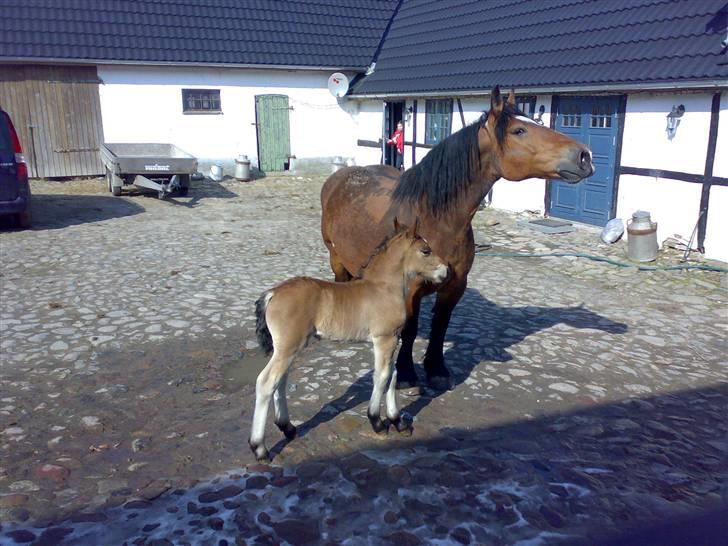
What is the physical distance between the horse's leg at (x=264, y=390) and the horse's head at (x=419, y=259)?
946mm

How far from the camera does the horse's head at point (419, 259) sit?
3.88m

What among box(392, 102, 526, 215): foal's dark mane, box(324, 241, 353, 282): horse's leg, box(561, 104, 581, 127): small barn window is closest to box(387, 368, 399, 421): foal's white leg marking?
box(392, 102, 526, 215): foal's dark mane

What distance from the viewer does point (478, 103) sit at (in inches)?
563

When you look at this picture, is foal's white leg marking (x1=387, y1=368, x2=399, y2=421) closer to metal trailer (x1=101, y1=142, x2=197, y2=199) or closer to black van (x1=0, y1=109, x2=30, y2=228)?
black van (x1=0, y1=109, x2=30, y2=228)

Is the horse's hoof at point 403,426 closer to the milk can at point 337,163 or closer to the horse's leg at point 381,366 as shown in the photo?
the horse's leg at point 381,366

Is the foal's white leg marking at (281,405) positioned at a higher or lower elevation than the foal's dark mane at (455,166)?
lower

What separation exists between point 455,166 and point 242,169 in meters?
14.7

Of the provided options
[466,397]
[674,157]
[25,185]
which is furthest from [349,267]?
[25,185]

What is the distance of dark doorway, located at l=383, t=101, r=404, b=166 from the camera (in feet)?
62.1

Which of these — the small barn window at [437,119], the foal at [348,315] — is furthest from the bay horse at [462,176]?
the small barn window at [437,119]

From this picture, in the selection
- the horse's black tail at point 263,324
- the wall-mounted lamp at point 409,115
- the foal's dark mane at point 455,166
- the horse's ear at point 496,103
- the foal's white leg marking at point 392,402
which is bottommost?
the foal's white leg marking at point 392,402

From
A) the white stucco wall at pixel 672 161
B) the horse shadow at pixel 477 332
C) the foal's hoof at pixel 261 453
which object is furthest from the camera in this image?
the white stucco wall at pixel 672 161

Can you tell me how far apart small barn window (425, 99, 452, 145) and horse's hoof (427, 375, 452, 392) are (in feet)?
37.2

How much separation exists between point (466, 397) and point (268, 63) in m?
16.5
